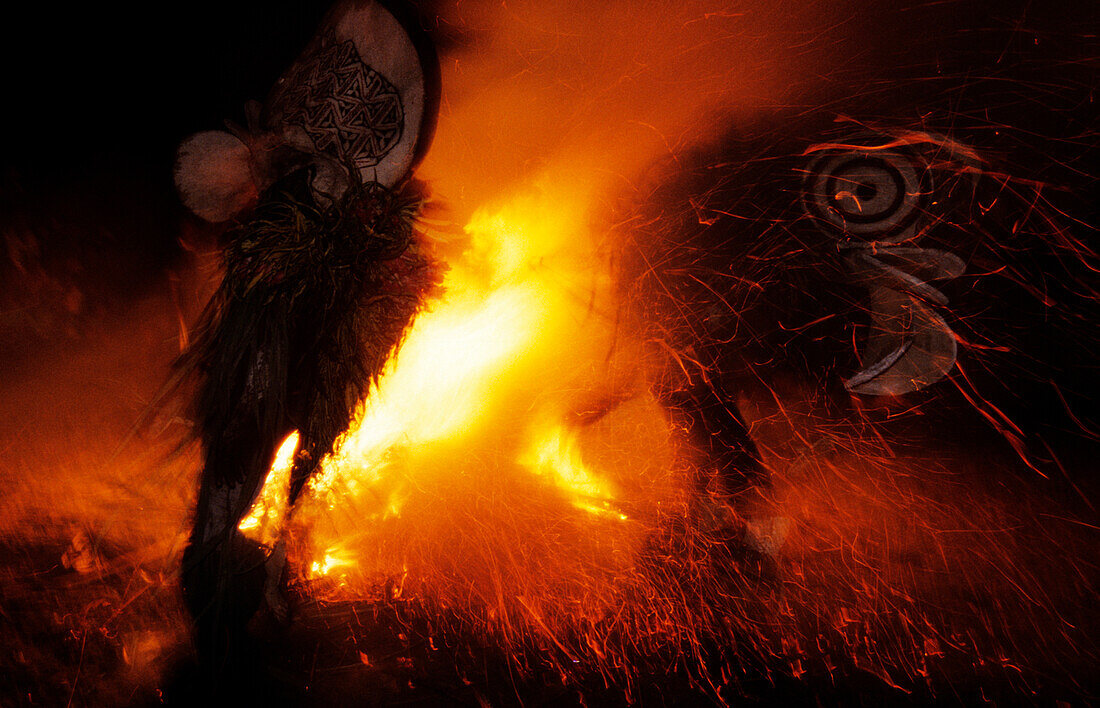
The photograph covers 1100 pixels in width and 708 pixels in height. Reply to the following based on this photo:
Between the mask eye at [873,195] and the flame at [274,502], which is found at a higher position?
the mask eye at [873,195]

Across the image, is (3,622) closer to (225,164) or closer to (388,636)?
(388,636)

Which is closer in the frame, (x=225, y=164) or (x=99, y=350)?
(x=225, y=164)

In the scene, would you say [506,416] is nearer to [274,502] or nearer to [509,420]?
[509,420]

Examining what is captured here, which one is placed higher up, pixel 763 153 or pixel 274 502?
pixel 763 153

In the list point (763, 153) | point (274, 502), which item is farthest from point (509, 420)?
point (763, 153)

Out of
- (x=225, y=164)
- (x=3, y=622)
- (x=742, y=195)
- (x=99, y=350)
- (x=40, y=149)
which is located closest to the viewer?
(x=225, y=164)

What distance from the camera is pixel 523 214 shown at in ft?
9.21

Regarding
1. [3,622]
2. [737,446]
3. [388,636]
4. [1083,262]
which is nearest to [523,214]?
[737,446]

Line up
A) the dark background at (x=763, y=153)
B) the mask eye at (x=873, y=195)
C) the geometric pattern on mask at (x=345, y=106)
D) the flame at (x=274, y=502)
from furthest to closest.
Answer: the mask eye at (x=873, y=195) → the dark background at (x=763, y=153) → the flame at (x=274, y=502) → the geometric pattern on mask at (x=345, y=106)

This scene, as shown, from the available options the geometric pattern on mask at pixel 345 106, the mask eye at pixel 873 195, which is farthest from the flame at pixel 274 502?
the mask eye at pixel 873 195

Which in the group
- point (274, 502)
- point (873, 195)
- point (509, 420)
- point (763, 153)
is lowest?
point (274, 502)

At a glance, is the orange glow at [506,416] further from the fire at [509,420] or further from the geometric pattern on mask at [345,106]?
the geometric pattern on mask at [345,106]

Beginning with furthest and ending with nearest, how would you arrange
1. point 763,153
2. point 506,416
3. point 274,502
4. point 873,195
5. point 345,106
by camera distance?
point 506,416, point 763,153, point 873,195, point 274,502, point 345,106

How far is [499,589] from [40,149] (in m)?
2.97
